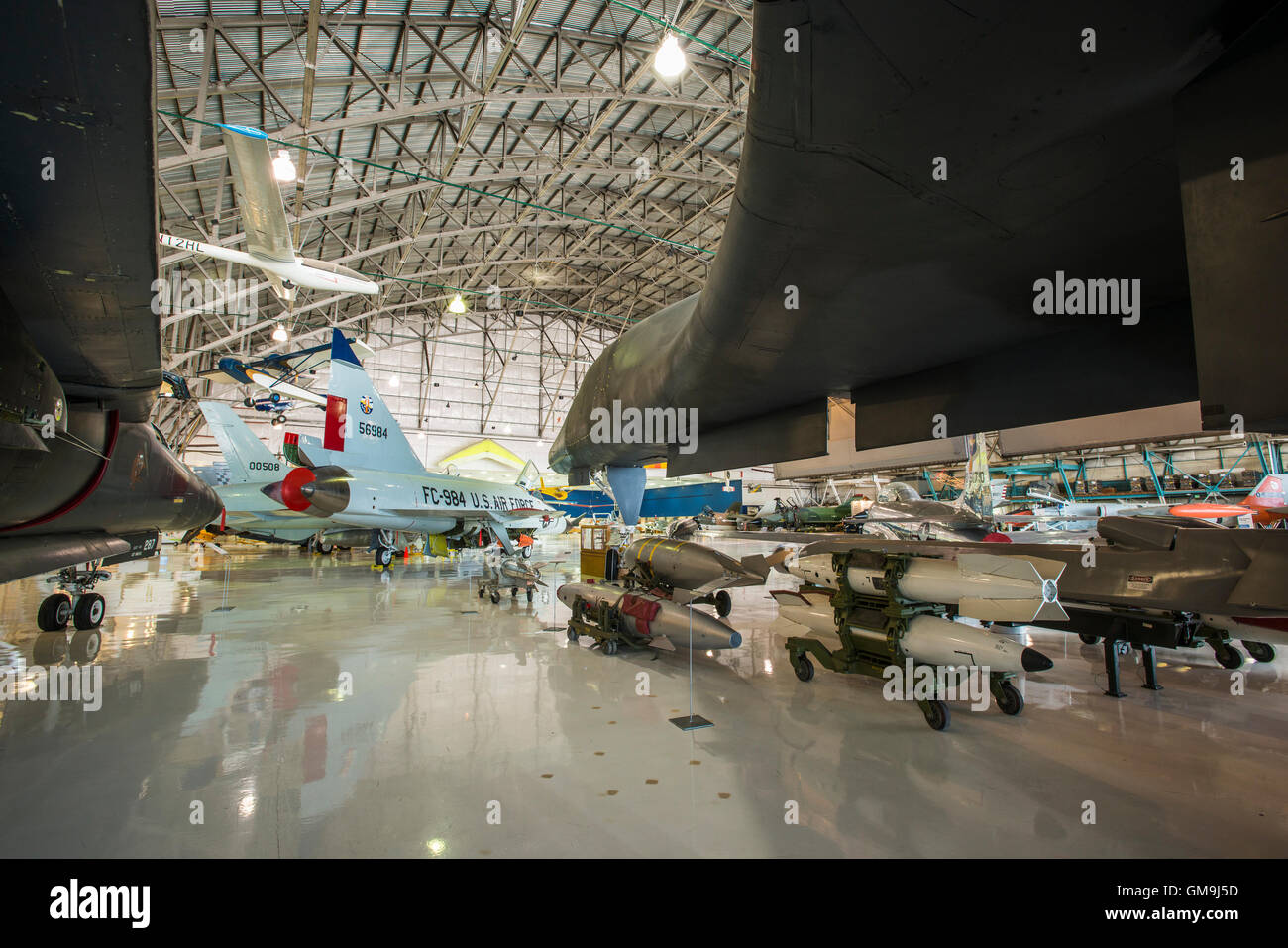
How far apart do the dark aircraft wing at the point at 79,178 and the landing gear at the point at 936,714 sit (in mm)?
5146

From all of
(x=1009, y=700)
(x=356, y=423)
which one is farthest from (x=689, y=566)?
(x=356, y=423)

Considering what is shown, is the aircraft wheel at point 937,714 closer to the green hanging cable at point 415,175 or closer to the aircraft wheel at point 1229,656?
the aircraft wheel at point 1229,656

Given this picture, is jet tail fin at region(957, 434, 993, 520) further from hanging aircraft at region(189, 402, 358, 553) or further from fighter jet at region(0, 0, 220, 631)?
hanging aircraft at region(189, 402, 358, 553)

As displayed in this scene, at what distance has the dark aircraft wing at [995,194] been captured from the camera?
1.07 meters

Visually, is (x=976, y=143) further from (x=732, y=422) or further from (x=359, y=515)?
(x=359, y=515)

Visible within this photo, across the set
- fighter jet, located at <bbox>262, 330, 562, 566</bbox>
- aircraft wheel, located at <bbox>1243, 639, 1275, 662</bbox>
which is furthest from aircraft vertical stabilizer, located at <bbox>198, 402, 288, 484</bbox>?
aircraft wheel, located at <bbox>1243, 639, 1275, 662</bbox>

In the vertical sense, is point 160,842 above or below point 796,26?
below

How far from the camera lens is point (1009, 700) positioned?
4.39 m

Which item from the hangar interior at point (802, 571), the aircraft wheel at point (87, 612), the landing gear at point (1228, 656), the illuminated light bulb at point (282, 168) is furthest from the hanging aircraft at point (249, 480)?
the landing gear at point (1228, 656)

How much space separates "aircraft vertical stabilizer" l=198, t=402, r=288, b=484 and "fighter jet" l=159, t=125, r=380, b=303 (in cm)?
390

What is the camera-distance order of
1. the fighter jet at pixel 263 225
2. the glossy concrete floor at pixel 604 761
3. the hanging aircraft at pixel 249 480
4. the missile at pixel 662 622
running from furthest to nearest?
1. the hanging aircraft at pixel 249 480
2. the fighter jet at pixel 263 225
3. the missile at pixel 662 622
4. the glossy concrete floor at pixel 604 761

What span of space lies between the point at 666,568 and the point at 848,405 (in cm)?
443
